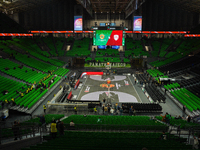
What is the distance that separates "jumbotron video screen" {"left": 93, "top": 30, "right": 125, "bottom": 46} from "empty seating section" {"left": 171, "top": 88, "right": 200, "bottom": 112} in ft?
46.2

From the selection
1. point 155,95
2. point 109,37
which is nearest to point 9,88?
point 109,37

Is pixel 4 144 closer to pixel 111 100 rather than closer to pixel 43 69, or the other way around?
pixel 111 100

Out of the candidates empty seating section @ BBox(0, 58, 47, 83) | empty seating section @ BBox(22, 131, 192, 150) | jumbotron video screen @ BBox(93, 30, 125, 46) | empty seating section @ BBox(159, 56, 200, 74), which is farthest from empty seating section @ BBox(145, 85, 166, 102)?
empty seating section @ BBox(0, 58, 47, 83)

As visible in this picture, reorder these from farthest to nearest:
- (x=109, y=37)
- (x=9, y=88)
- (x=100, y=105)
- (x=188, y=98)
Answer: (x=109, y=37) → (x=188, y=98) → (x=9, y=88) → (x=100, y=105)

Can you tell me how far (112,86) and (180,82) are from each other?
41.6 ft

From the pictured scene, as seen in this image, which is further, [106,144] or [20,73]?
[20,73]

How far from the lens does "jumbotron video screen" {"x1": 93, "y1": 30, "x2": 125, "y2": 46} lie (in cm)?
3281

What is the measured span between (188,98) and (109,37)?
17658 mm

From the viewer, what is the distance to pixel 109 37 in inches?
1293

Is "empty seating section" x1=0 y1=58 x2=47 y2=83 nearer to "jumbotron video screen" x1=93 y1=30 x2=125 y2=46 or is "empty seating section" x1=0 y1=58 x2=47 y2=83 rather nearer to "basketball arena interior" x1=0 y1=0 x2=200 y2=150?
"basketball arena interior" x1=0 y1=0 x2=200 y2=150

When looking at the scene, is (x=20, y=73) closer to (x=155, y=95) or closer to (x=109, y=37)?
(x=109, y=37)

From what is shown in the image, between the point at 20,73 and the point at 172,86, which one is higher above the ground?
the point at 20,73

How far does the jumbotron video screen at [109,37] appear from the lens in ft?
108

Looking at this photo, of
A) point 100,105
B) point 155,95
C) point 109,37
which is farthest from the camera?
point 109,37
